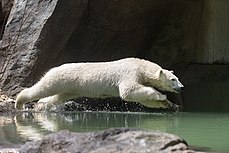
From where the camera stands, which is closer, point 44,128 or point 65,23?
point 44,128

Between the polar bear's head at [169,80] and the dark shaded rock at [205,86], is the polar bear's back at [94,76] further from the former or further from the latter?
the dark shaded rock at [205,86]

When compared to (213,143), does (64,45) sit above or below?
above

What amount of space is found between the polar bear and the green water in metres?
0.42

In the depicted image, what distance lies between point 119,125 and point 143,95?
152 cm

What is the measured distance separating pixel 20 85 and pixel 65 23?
4.57ft

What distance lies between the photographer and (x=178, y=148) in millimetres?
4211

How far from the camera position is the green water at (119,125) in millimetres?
5602

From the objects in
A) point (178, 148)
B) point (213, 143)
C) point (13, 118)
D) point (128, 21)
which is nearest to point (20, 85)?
point (13, 118)

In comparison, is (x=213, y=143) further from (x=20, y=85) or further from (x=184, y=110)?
(x=20, y=85)

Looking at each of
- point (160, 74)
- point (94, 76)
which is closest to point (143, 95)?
point (160, 74)

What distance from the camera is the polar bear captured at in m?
8.87

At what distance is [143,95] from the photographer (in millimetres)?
8648

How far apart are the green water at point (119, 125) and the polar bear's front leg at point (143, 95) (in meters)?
0.30

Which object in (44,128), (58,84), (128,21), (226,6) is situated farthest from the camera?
(226,6)
